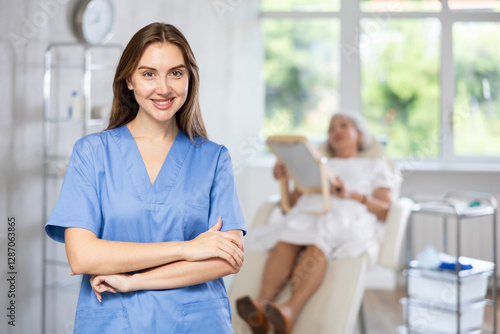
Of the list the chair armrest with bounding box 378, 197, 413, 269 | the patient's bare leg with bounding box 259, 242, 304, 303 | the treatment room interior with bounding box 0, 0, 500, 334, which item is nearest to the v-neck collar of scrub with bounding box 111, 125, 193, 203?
the patient's bare leg with bounding box 259, 242, 304, 303

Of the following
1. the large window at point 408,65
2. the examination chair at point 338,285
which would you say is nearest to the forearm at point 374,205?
the examination chair at point 338,285

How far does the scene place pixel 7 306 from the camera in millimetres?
2238

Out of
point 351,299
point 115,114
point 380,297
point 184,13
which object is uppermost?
point 184,13

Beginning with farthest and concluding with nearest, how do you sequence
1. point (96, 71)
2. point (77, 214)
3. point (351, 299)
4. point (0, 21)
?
1. point (96, 71)
2. point (351, 299)
3. point (0, 21)
4. point (77, 214)

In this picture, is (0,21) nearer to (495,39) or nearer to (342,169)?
(342,169)

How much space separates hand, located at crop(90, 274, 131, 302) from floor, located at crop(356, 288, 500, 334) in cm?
214

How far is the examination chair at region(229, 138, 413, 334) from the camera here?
2.58 metres

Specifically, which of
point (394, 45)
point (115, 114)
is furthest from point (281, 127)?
point (115, 114)

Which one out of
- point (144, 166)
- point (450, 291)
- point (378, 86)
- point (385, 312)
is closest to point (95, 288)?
point (144, 166)

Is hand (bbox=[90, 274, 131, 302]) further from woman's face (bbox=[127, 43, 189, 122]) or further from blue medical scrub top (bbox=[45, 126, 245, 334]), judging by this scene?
woman's face (bbox=[127, 43, 189, 122])

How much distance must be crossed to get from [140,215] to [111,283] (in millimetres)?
149

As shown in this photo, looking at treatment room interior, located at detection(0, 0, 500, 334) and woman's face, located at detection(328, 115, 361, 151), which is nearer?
woman's face, located at detection(328, 115, 361, 151)

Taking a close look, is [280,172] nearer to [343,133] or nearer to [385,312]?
[343,133]

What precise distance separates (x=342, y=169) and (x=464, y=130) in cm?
163
